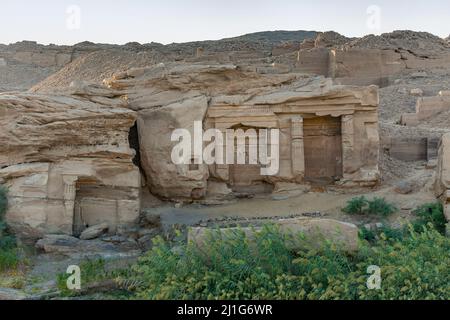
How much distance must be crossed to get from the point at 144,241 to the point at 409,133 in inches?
321

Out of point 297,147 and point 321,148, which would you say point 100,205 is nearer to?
point 297,147

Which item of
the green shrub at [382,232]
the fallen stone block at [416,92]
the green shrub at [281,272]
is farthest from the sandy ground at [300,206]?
the fallen stone block at [416,92]

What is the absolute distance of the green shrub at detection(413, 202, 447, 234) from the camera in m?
11.0

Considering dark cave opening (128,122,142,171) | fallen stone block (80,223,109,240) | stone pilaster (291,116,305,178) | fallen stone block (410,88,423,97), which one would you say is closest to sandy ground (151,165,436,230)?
stone pilaster (291,116,305,178)

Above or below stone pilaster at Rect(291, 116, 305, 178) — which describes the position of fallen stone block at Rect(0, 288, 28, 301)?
below

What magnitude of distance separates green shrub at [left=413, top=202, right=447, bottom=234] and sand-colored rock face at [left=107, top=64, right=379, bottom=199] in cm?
194

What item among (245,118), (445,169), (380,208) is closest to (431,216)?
(445,169)

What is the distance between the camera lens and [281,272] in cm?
682

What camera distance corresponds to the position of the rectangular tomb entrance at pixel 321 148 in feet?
46.1

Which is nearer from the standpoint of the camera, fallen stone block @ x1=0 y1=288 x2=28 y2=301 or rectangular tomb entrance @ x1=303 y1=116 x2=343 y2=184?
fallen stone block @ x1=0 y1=288 x2=28 y2=301

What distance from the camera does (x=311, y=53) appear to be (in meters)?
27.4

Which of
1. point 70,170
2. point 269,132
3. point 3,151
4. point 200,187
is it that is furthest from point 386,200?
point 3,151

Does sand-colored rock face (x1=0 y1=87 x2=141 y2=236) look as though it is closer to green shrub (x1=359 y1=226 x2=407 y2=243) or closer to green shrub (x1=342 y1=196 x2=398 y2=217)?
green shrub (x1=342 y1=196 x2=398 y2=217)

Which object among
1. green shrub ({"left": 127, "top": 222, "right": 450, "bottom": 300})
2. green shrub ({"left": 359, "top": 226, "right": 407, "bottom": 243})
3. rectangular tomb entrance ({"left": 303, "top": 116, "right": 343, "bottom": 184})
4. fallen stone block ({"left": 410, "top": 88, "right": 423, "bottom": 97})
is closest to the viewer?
green shrub ({"left": 127, "top": 222, "right": 450, "bottom": 300})
